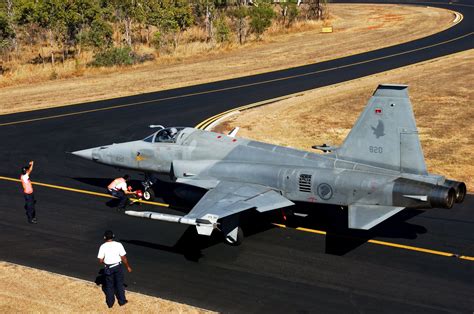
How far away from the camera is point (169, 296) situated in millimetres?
14133

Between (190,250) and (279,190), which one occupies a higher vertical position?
(279,190)

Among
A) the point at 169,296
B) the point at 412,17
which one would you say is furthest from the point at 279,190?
the point at 412,17

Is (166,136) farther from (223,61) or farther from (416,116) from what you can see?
(223,61)

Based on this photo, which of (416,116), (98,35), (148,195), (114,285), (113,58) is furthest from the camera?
(98,35)

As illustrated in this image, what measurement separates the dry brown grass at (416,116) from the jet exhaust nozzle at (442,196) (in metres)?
6.91

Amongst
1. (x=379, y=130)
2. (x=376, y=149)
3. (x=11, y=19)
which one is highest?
(x=11, y=19)

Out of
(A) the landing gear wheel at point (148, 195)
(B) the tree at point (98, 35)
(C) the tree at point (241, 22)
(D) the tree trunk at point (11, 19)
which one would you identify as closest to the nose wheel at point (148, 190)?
(A) the landing gear wheel at point (148, 195)

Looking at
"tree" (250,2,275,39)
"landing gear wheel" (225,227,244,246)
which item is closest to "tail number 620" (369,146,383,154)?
"landing gear wheel" (225,227,244,246)

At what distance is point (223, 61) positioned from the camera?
2146 inches

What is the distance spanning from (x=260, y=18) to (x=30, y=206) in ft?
163

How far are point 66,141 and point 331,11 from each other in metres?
65.5

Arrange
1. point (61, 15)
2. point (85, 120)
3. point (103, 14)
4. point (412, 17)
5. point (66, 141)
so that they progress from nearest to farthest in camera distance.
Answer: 1. point (66, 141)
2. point (85, 120)
3. point (61, 15)
4. point (103, 14)
5. point (412, 17)

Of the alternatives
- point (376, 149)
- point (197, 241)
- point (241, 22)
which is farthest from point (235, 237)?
point (241, 22)

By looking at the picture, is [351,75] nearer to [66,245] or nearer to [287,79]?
[287,79]
